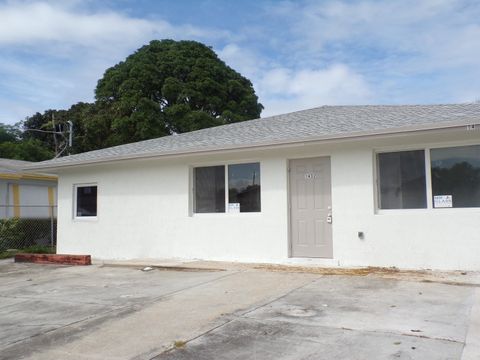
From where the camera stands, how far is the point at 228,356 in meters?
4.63

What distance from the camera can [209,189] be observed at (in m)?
11.7

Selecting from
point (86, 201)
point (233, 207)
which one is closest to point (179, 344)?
point (233, 207)

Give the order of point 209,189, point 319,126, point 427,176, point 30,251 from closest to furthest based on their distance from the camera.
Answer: point 427,176
point 319,126
point 209,189
point 30,251

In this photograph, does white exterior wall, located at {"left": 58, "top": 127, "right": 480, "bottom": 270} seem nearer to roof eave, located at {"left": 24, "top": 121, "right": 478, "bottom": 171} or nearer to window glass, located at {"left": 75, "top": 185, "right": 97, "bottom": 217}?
window glass, located at {"left": 75, "top": 185, "right": 97, "bottom": 217}

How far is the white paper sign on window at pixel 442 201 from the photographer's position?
882 centimetres

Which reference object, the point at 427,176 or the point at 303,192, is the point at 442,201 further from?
the point at 303,192

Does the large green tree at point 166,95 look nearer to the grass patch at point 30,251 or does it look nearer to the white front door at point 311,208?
the grass patch at point 30,251

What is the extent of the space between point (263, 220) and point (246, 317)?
4.86 metres

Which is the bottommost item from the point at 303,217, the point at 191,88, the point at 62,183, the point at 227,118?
the point at 303,217

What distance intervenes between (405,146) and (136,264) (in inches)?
252

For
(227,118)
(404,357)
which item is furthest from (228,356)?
(227,118)

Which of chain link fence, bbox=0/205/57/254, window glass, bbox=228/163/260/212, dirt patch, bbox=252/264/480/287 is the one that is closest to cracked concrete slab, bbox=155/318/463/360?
dirt patch, bbox=252/264/480/287

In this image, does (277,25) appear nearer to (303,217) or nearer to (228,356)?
(303,217)

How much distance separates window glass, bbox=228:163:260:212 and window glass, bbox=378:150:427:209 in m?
2.78
